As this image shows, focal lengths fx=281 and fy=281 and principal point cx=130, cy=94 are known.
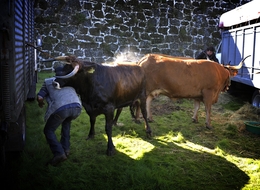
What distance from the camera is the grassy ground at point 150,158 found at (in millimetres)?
3719

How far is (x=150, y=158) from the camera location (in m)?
4.52

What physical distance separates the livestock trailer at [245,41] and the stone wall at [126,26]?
2.93 meters

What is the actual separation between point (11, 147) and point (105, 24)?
33.5ft

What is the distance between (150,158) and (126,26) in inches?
378

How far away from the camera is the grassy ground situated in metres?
3.72

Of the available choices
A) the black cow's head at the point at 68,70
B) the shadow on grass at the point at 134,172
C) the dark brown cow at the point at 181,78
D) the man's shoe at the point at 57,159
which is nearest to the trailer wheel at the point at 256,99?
the dark brown cow at the point at 181,78

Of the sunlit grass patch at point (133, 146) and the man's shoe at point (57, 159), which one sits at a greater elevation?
the man's shoe at point (57, 159)

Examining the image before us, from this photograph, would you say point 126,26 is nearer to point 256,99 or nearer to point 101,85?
point 256,99

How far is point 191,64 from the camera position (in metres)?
6.57

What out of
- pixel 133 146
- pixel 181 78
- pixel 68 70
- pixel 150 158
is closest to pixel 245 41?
pixel 181 78

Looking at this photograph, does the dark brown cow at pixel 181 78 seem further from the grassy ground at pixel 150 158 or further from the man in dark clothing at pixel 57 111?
the man in dark clothing at pixel 57 111

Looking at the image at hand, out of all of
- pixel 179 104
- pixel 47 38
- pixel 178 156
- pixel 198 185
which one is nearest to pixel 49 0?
pixel 47 38

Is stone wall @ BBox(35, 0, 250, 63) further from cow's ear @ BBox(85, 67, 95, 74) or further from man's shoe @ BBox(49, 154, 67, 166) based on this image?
man's shoe @ BBox(49, 154, 67, 166)

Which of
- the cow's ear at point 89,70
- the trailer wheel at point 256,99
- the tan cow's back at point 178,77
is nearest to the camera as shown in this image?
the cow's ear at point 89,70
